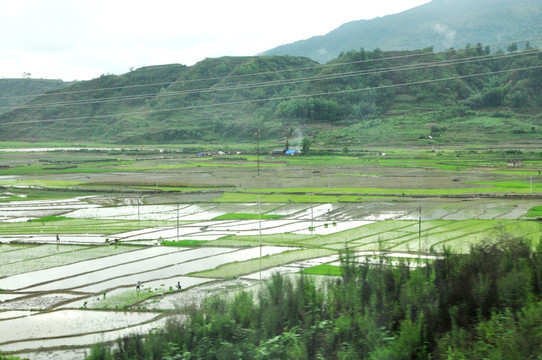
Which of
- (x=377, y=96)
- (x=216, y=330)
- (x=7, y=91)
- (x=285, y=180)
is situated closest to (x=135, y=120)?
(x=377, y=96)

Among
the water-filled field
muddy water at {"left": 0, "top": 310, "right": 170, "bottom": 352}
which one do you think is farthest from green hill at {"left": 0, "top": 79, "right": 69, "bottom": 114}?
muddy water at {"left": 0, "top": 310, "right": 170, "bottom": 352}

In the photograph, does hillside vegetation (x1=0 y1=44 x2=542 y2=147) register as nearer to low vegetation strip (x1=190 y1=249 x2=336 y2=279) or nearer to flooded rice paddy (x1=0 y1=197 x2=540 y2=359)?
flooded rice paddy (x1=0 y1=197 x2=540 y2=359)

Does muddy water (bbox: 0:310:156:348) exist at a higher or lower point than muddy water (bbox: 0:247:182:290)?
lower

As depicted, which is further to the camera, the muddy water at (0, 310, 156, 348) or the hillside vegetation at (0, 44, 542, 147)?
the hillside vegetation at (0, 44, 542, 147)

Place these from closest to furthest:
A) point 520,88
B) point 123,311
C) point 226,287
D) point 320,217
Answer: point 123,311 < point 226,287 < point 320,217 < point 520,88

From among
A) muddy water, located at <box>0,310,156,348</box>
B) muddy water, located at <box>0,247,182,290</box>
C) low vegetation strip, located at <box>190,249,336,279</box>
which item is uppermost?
low vegetation strip, located at <box>190,249,336,279</box>

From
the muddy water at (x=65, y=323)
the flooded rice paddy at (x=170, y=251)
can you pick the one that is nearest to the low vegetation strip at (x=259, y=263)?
the flooded rice paddy at (x=170, y=251)

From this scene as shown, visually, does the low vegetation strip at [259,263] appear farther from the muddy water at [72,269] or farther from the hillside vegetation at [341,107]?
the hillside vegetation at [341,107]

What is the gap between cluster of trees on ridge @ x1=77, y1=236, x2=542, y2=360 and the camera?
769 centimetres

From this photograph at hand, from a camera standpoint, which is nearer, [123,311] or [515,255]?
[515,255]

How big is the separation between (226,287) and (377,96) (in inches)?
2988

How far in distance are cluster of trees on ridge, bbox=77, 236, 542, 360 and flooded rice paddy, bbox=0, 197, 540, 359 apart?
4.86 feet

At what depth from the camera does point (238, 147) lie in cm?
8412

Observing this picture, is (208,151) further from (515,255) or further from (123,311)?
(515,255)
